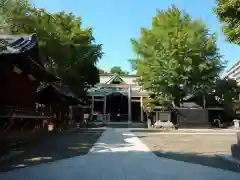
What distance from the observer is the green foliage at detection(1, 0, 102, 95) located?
91.6ft

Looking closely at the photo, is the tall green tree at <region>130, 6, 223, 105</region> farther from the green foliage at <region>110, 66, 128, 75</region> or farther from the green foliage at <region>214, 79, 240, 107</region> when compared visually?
the green foliage at <region>110, 66, 128, 75</region>

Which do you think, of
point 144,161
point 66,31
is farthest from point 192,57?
point 144,161

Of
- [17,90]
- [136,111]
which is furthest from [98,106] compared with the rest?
[17,90]

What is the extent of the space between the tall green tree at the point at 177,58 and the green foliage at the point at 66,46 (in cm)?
623

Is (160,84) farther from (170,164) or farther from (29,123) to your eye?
(170,164)

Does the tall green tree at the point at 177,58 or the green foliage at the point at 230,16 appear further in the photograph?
Result: the tall green tree at the point at 177,58

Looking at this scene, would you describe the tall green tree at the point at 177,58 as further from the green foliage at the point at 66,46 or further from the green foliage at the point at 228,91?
the green foliage at the point at 66,46

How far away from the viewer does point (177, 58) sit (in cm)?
3841

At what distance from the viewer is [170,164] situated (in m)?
11.4

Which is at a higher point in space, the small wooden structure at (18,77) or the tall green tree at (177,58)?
the tall green tree at (177,58)

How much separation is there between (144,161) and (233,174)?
3381 mm

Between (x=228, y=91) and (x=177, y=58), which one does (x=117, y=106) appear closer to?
(x=228, y=91)

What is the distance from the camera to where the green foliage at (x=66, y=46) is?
27905 mm

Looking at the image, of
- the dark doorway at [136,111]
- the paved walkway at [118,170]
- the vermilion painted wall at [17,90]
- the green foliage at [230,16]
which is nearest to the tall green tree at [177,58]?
the dark doorway at [136,111]
